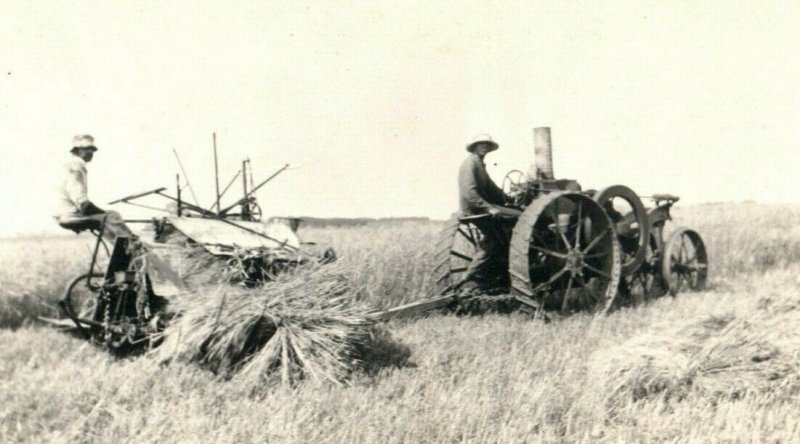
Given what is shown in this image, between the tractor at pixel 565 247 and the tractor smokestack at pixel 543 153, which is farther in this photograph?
the tractor smokestack at pixel 543 153

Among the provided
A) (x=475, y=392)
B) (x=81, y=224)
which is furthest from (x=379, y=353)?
(x=81, y=224)

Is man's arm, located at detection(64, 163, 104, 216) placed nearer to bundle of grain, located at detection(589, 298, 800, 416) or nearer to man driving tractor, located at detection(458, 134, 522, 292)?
man driving tractor, located at detection(458, 134, 522, 292)

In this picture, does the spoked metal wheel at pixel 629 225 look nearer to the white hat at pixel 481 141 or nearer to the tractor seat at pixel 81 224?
the white hat at pixel 481 141

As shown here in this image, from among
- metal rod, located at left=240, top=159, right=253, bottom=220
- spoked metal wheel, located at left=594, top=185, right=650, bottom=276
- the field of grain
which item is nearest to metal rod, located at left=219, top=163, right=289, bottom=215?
metal rod, located at left=240, top=159, right=253, bottom=220

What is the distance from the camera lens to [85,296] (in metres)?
7.38

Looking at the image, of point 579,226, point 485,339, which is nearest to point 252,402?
point 485,339

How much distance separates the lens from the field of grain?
341cm

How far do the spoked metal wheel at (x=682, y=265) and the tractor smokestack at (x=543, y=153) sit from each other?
1.89 metres

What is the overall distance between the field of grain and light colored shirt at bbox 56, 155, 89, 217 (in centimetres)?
125

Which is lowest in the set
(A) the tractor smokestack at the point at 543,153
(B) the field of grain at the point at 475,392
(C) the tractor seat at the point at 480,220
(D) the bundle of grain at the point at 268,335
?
(B) the field of grain at the point at 475,392

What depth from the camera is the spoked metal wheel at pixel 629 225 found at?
7675 mm

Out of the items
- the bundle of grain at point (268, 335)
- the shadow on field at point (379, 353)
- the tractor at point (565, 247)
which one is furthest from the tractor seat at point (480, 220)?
the bundle of grain at point (268, 335)

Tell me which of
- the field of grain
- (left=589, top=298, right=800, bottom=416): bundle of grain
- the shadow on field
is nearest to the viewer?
the field of grain

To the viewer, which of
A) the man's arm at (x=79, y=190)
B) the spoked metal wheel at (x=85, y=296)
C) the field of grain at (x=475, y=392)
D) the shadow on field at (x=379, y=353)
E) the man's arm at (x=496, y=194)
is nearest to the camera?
the field of grain at (x=475, y=392)
